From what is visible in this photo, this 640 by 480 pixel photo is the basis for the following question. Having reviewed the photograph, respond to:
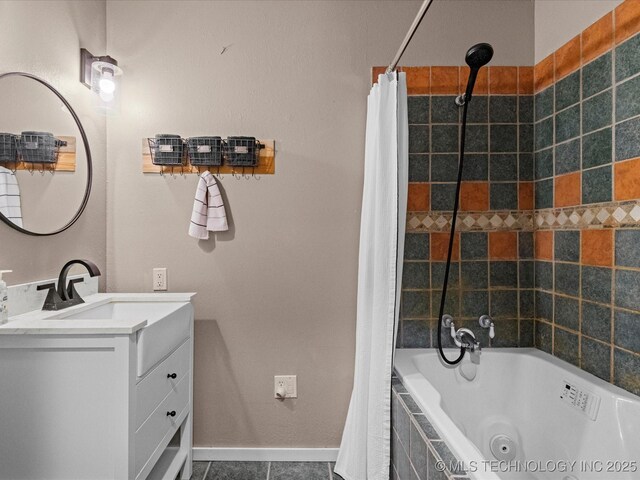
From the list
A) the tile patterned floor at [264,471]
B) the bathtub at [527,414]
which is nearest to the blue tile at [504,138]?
the bathtub at [527,414]

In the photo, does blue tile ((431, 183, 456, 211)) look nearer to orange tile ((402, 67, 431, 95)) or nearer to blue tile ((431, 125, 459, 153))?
blue tile ((431, 125, 459, 153))

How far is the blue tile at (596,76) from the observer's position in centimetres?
150

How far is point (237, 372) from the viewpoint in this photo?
78.7 inches

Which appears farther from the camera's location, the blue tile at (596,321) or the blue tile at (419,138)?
the blue tile at (419,138)

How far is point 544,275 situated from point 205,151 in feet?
6.13

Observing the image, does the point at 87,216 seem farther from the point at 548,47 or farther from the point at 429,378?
the point at 548,47

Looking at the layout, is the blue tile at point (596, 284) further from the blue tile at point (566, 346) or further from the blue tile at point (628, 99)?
the blue tile at point (628, 99)

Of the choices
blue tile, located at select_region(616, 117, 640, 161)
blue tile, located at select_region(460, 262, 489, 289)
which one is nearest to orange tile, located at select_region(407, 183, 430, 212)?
blue tile, located at select_region(460, 262, 489, 289)

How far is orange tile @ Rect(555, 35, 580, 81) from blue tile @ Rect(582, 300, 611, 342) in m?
1.07

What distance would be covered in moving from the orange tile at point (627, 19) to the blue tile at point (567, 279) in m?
0.95

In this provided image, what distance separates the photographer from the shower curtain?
5.14 ft

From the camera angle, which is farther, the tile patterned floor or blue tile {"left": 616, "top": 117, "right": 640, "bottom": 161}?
the tile patterned floor

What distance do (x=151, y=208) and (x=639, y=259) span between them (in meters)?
2.20

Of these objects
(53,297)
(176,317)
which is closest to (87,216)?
(53,297)
